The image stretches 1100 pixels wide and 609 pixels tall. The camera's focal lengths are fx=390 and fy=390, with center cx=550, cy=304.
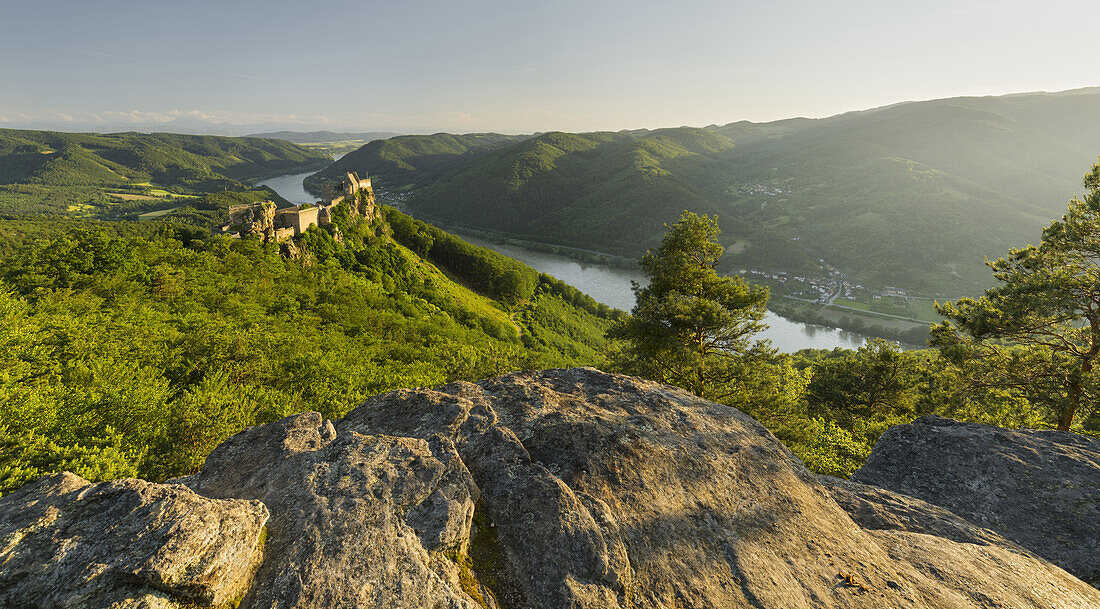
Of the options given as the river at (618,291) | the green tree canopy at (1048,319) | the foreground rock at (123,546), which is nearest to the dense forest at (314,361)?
the green tree canopy at (1048,319)

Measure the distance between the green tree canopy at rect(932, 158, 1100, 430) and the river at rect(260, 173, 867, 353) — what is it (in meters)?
46.1

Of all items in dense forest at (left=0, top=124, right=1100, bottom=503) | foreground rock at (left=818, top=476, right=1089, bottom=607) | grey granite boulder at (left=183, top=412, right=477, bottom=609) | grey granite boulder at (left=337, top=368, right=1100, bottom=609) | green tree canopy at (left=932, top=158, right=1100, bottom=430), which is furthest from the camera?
green tree canopy at (left=932, top=158, right=1100, bottom=430)

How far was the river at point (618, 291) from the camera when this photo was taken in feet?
317

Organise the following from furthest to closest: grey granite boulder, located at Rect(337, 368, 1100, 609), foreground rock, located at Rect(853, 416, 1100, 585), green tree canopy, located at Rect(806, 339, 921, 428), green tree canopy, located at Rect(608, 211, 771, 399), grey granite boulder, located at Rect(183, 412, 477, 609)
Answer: green tree canopy, located at Rect(806, 339, 921, 428)
green tree canopy, located at Rect(608, 211, 771, 399)
foreground rock, located at Rect(853, 416, 1100, 585)
grey granite boulder, located at Rect(337, 368, 1100, 609)
grey granite boulder, located at Rect(183, 412, 477, 609)

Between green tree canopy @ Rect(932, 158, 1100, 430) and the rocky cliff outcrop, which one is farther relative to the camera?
green tree canopy @ Rect(932, 158, 1100, 430)

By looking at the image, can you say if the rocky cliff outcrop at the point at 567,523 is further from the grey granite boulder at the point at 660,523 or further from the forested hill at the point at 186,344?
the forested hill at the point at 186,344

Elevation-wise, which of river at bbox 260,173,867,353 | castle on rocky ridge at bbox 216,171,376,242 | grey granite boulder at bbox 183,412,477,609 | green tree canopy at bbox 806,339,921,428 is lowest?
river at bbox 260,173,867,353

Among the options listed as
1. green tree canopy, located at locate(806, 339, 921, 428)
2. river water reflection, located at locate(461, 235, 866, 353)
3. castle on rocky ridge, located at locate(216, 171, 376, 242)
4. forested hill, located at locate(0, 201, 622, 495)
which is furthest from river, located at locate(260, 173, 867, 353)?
castle on rocky ridge, located at locate(216, 171, 376, 242)

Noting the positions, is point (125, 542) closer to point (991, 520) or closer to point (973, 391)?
point (991, 520)

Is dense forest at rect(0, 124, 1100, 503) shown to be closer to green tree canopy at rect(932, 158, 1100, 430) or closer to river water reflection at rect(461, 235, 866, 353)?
green tree canopy at rect(932, 158, 1100, 430)

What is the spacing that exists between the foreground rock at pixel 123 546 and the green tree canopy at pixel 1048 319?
2119 centimetres

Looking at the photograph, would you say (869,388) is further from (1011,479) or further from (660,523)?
(660,523)

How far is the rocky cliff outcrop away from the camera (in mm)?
4574

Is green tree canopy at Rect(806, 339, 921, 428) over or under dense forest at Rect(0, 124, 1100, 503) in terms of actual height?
under
